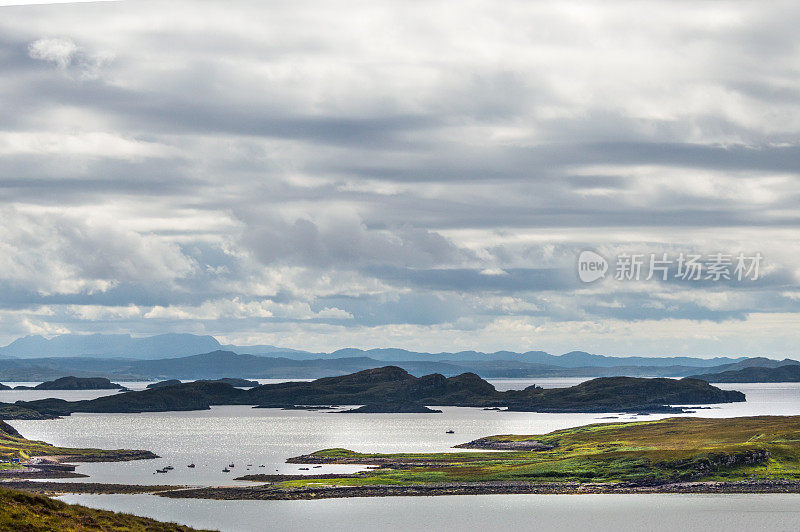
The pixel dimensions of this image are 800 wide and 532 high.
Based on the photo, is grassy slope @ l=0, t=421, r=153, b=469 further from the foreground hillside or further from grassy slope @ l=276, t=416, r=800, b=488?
grassy slope @ l=276, t=416, r=800, b=488

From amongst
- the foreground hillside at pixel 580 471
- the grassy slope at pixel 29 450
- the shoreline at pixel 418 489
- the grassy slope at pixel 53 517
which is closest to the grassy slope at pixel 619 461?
the foreground hillside at pixel 580 471

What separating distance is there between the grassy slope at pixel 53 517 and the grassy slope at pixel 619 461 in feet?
211

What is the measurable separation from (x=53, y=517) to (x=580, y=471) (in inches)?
3568

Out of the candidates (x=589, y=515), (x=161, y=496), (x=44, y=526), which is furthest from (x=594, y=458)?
(x=44, y=526)

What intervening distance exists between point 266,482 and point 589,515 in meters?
49.4

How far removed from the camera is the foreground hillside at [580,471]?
5030 inches

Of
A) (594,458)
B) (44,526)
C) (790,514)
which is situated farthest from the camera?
(594,458)

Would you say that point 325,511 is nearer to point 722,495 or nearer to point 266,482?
point 266,482

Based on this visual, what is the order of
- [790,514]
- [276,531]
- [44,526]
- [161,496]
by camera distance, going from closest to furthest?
[44,526] → [276,531] → [790,514] → [161,496]

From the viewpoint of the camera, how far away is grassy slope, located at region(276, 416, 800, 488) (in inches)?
5325

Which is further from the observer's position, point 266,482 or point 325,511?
point 266,482

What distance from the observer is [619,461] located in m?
143

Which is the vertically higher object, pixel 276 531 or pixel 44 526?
pixel 44 526

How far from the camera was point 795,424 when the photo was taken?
→ 175500 millimetres
